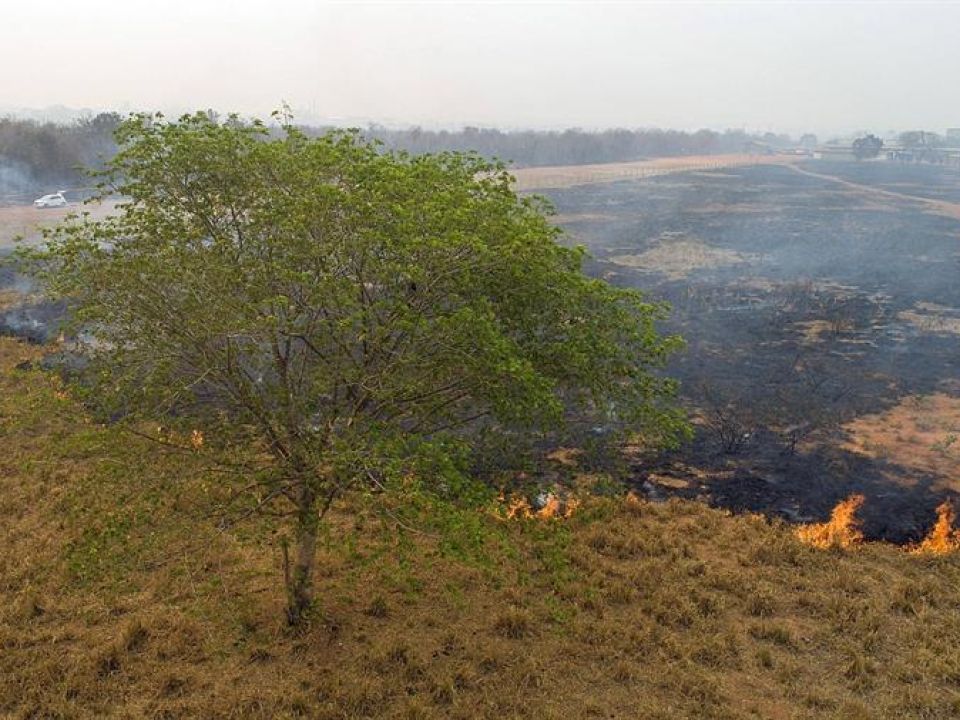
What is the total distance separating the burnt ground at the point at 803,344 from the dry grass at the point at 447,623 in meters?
4.26

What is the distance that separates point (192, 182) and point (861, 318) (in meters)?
40.8

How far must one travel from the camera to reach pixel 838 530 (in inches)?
721

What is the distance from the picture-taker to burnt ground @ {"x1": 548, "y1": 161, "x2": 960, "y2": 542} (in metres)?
21.7

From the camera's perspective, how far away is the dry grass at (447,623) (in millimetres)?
11492

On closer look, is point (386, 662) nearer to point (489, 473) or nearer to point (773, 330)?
point (489, 473)

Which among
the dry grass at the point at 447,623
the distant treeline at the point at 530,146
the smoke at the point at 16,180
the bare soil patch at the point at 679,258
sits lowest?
the dry grass at the point at 447,623

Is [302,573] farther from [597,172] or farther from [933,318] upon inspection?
[597,172]

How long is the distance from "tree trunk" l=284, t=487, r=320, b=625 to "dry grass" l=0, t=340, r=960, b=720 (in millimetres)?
361

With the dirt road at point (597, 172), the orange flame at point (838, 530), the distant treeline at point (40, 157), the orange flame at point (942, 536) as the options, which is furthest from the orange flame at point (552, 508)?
the dirt road at point (597, 172)

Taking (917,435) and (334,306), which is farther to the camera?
(917,435)

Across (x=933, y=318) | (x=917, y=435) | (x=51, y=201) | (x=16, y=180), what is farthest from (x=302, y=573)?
(x=16, y=180)

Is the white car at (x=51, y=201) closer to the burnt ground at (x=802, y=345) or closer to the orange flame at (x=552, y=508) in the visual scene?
the burnt ground at (x=802, y=345)

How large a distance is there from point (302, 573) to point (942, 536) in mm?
16586

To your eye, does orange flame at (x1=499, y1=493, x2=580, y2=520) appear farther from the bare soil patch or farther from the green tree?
the bare soil patch
